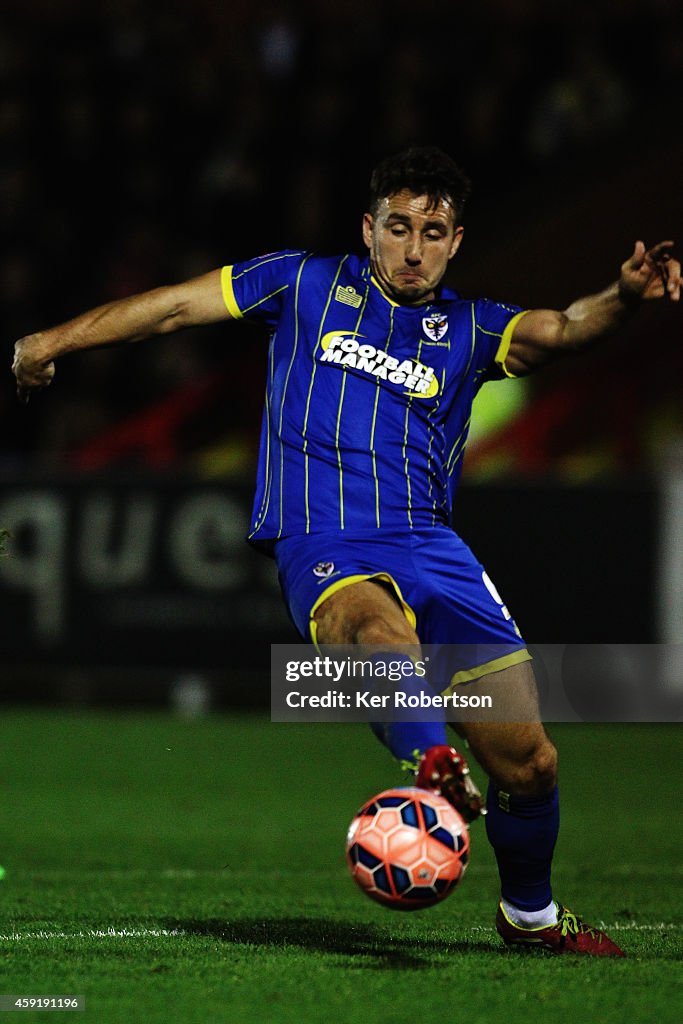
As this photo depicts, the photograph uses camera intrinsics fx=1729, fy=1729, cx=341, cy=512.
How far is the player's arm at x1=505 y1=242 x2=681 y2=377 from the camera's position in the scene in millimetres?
5043

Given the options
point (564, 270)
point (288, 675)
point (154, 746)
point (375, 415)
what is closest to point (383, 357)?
point (375, 415)

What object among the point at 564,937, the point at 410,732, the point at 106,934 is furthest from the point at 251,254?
the point at 410,732

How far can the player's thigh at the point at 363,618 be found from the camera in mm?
4539

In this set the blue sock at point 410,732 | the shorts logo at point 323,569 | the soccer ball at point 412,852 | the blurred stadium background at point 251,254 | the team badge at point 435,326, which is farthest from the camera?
the blurred stadium background at point 251,254

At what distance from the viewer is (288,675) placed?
12.2m

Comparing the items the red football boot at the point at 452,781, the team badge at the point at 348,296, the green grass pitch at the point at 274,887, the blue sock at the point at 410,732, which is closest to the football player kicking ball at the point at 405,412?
the team badge at the point at 348,296

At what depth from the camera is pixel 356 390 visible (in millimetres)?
5066

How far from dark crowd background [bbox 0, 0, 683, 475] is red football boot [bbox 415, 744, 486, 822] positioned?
9.84 m

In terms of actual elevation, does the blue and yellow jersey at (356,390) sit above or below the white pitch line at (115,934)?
above

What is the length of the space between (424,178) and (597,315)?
0.65 m

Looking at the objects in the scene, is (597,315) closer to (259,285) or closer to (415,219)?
(415,219)

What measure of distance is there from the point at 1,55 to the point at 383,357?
1320 centimetres

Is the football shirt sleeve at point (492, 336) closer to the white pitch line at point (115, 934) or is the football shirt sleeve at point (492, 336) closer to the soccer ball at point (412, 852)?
the soccer ball at point (412, 852)

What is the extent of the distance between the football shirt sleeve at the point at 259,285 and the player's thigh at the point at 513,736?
1301mm
